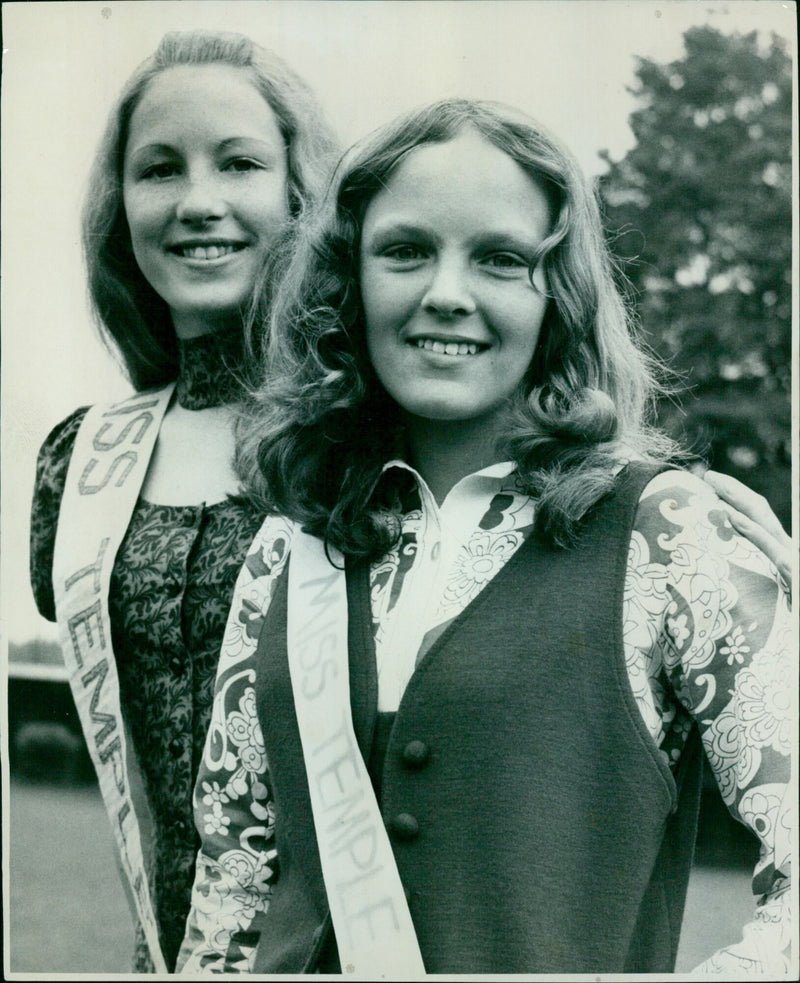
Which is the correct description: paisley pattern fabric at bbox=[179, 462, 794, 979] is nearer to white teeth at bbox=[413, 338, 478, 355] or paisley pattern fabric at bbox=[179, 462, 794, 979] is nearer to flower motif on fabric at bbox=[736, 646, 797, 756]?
flower motif on fabric at bbox=[736, 646, 797, 756]

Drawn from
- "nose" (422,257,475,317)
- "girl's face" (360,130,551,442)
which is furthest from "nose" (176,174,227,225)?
"nose" (422,257,475,317)

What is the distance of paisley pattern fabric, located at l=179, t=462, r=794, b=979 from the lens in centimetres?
236

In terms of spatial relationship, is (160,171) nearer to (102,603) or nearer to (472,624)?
(102,603)

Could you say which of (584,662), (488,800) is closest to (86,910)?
(488,800)

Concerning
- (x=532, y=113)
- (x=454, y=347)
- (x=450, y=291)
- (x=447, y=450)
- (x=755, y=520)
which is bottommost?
(x=755, y=520)

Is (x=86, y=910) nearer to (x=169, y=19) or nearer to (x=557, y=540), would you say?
(x=557, y=540)

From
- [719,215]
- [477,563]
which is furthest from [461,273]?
[719,215]

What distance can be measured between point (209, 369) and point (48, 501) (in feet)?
1.60

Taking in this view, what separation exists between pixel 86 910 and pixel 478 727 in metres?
1.13

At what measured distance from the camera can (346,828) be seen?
2506 mm

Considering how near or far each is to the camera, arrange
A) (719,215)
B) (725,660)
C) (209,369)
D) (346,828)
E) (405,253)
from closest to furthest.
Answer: (725,660), (346,828), (405,253), (719,215), (209,369)

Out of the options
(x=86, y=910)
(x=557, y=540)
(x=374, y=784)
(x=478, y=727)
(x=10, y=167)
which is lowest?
(x=86, y=910)

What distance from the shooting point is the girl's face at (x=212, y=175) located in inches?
113

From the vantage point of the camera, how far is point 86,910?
2.92 m
